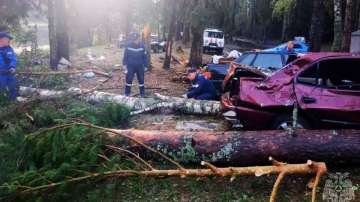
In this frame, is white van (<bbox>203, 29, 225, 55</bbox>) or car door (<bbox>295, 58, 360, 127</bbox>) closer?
car door (<bbox>295, 58, 360, 127</bbox>)

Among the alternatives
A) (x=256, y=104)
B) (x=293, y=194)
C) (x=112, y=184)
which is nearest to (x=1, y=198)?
(x=112, y=184)

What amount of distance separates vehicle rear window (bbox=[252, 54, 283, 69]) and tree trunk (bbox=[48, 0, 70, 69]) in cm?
799

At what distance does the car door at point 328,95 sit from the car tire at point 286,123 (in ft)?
0.48

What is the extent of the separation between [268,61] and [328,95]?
529 cm

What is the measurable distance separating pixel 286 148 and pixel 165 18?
14605 mm

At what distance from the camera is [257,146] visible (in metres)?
6.41

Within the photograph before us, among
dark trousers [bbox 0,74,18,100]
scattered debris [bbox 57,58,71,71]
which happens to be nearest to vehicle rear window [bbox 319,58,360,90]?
dark trousers [bbox 0,74,18,100]

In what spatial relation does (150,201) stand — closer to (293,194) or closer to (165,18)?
(293,194)

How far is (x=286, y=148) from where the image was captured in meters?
6.31

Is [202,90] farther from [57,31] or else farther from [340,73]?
[57,31]

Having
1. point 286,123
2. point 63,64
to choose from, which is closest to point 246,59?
point 286,123

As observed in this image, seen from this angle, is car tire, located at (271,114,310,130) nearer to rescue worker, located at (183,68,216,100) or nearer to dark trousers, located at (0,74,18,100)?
rescue worker, located at (183,68,216,100)

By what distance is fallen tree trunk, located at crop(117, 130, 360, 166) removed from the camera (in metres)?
6.21

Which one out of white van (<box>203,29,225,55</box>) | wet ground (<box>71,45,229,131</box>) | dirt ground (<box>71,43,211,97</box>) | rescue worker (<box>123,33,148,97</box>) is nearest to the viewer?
wet ground (<box>71,45,229,131</box>)
